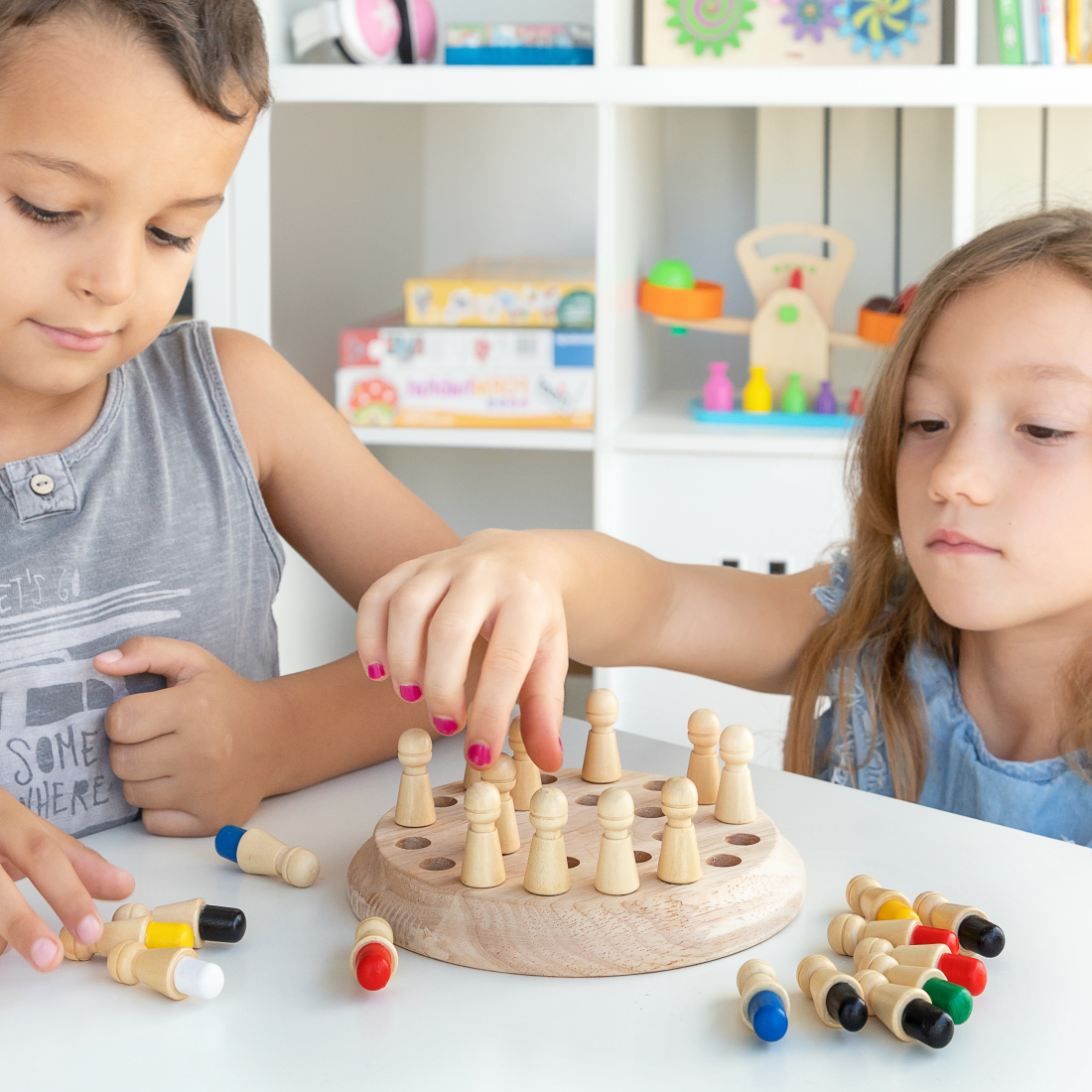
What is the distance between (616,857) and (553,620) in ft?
0.37

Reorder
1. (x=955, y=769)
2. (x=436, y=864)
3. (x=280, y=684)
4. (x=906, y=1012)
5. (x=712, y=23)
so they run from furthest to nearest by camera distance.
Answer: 1. (x=712, y=23)
2. (x=955, y=769)
3. (x=280, y=684)
4. (x=436, y=864)
5. (x=906, y=1012)

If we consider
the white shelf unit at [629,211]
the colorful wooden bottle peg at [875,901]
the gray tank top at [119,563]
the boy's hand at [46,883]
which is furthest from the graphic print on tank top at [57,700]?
the white shelf unit at [629,211]

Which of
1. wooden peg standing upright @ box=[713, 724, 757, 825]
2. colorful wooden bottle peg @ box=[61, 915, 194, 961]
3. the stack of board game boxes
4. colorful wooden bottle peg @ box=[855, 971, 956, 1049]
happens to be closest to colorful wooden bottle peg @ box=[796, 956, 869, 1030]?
colorful wooden bottle peg @ box=[855, 971, 956, 1049]

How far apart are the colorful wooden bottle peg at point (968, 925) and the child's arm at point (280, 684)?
333 millimetres

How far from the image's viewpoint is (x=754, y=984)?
43 centimetres

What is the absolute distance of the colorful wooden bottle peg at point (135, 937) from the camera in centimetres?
47

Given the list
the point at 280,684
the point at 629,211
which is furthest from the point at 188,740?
the point at 629,211

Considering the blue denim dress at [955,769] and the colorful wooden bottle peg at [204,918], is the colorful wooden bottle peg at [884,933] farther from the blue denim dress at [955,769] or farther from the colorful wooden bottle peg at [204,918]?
the blue denim dress at [955,769]

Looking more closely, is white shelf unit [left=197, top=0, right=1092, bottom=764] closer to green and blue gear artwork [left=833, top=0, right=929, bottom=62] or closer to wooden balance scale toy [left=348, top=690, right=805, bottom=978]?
green and blue gear artwork [left=833, top=0, right=929, bottom=62]

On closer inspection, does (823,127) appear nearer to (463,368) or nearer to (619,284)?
(619,284)

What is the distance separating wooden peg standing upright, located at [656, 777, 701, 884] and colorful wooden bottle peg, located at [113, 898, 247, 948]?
165 mm

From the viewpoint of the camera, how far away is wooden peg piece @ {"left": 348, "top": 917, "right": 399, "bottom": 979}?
46cm

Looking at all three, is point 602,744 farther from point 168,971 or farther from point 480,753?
point 168,971

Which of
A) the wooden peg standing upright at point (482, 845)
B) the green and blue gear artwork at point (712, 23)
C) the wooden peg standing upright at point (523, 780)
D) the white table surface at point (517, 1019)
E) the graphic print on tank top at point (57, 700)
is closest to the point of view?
the white table surface at point (517, 1019)
